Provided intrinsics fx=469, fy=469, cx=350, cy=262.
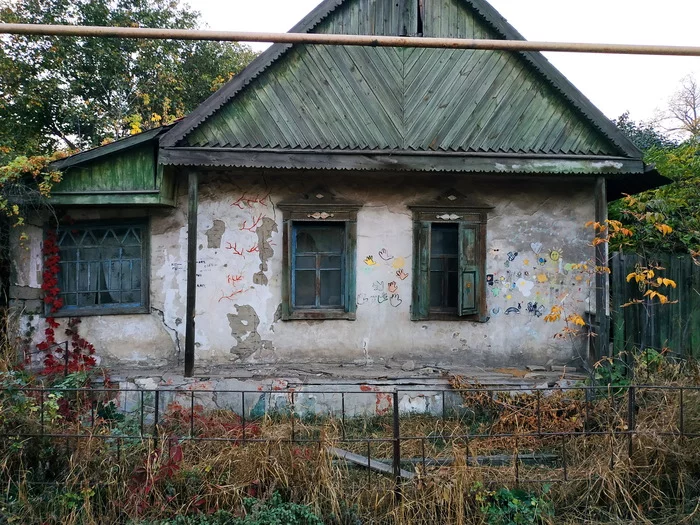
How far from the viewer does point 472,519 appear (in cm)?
388

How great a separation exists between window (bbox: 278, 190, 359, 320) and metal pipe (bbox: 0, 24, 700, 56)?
3.76 m

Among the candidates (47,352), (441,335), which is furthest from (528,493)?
(47,352)

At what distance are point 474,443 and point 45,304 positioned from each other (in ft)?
20.0

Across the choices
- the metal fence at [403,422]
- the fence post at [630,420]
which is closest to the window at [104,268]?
the metal fence at [403,422]

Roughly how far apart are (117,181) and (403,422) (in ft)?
16.2

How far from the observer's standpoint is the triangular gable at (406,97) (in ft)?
20.8

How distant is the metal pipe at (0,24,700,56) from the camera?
3.01 metres

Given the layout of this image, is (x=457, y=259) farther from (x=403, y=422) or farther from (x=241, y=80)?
(x=241, y=80)

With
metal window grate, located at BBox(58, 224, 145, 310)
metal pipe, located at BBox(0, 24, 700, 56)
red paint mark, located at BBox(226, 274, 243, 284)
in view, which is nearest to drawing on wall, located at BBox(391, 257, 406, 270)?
red paint mark, located at BBox(226, 274, 243, 284)

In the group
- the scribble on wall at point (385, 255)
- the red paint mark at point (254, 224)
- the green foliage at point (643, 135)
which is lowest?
the scribble on wall at point (385, 255)

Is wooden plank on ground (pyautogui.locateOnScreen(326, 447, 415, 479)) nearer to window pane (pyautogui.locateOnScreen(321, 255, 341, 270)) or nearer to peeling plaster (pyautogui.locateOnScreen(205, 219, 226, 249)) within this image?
window pane (pyautogui.locateOnScreen(321, 255, 341, 270))

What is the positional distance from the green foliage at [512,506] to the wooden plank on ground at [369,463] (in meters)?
0.64

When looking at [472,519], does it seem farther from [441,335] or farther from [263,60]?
[263,60]

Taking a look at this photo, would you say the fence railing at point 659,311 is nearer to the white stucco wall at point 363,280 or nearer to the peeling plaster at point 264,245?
the white stucco wall at point 363,280
